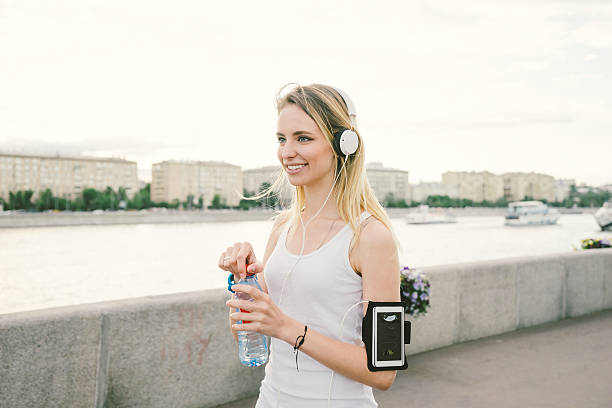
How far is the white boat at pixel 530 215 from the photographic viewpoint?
79188 millimetres

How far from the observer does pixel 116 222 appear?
80.2 metres

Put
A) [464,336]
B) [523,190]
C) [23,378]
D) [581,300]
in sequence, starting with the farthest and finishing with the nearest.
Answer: [523,190]
[581,300]
[464,336]
[23,378]

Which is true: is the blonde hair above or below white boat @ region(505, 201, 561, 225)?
above

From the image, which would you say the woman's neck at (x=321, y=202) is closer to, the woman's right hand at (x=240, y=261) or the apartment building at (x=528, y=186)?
the woman's right hand at (x=240, y=261)

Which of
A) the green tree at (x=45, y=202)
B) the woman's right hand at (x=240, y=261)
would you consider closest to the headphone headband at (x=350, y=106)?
the woman's right hand at (x=240, y=261)

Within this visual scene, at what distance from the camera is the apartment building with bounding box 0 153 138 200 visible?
134500 mm

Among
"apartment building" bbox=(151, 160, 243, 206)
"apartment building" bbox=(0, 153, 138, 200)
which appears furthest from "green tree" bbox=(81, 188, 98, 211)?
"apartment building" bbox=(151, 160, 243, 206)

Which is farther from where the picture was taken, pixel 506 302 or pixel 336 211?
pixel 506 302

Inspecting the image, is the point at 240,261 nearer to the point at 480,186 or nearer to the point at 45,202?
the point at 45,202

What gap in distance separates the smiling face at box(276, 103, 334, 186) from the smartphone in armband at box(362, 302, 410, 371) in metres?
0.44

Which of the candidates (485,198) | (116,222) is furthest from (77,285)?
(485,198)

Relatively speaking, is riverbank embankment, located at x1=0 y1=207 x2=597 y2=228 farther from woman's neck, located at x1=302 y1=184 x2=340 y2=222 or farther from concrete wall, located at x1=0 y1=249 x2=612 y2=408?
woman's neck, located at x1=302 y1=184 x2=340 y2=222

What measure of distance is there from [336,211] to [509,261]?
518 centimetres

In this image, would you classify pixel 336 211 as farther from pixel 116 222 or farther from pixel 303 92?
pixel 116 222
